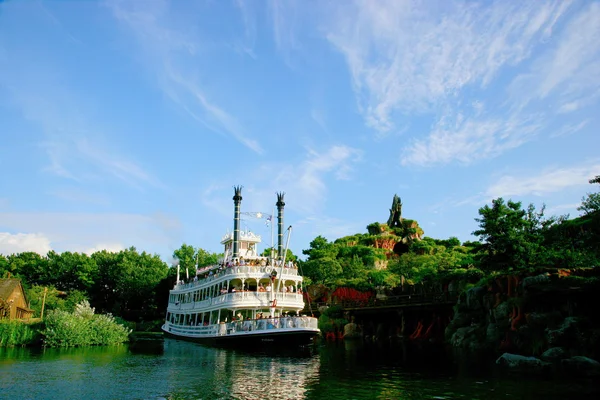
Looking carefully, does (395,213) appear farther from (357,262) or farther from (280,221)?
(280,221)

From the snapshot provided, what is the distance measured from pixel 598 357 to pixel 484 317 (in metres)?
12.5

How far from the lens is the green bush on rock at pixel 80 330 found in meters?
31.8

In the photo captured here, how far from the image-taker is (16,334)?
31.1 meters

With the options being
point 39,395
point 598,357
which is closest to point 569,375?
point 598,357

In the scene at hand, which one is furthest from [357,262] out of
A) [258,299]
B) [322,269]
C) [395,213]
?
[258,299]

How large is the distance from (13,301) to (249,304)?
27.6 metres

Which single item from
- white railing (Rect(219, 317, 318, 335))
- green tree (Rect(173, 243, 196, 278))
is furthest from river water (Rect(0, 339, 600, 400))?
green tree (Rect(173, 243, 196, 278))

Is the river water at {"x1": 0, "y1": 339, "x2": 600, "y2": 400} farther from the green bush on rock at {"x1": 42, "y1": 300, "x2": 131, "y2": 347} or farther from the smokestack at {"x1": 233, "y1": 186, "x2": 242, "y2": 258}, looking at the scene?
the smokestack at {"x1": 233, "y1": 186, "x2": 242, "y2": 258}

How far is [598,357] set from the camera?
22.6 meters

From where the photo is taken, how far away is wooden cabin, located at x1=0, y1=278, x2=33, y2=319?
147ft

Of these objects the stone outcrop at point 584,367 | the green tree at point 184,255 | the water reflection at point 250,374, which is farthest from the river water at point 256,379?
the green tree at point 184,255

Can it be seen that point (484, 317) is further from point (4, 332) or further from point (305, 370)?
point (4, 332)

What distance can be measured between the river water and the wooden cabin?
1950cm

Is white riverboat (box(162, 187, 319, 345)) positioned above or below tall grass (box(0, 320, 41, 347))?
above
